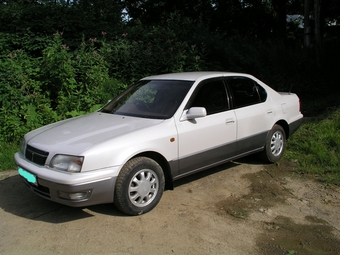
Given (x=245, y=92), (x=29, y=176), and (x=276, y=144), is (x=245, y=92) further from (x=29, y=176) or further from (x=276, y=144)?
(x=29, y=176)

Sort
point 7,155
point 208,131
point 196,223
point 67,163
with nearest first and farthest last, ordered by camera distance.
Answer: point 67,163, point 196,223, point 208,131, point 7,155

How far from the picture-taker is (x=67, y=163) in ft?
11.7

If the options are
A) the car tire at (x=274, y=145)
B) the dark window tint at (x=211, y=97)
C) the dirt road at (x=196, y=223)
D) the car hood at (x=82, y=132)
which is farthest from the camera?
the car tire at (x=274, y=145)

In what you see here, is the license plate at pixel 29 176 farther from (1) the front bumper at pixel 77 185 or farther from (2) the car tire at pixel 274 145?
(2) the car tire at pixel 274 145

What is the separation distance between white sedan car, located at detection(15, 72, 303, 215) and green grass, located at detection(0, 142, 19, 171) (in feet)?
5.20

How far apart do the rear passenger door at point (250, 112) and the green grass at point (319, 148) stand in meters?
0.91

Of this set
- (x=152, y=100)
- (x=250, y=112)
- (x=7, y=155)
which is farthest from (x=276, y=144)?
(x=7, y=155)

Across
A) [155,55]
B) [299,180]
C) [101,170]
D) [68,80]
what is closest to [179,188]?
[101,170]

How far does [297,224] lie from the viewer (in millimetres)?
3756

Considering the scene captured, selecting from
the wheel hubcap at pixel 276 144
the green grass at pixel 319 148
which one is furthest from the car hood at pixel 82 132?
the green grass at pixel 319 148

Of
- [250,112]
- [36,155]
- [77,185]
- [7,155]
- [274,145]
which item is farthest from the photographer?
[7,155]

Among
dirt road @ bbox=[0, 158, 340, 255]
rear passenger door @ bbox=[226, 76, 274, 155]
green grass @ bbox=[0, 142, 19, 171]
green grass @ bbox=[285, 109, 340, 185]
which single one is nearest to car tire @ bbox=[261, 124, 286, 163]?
rear passenger door @ bbox=[226, 76, 274, 155]

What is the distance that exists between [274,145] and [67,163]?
3.51 meters

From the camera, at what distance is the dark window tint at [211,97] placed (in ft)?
15.1
